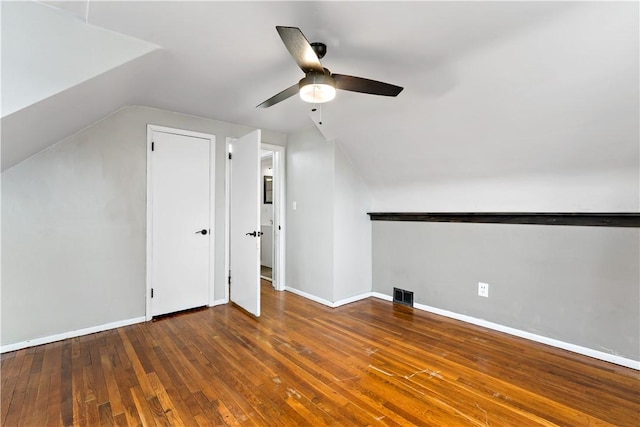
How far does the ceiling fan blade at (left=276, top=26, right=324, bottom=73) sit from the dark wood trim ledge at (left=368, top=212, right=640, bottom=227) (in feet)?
7.14

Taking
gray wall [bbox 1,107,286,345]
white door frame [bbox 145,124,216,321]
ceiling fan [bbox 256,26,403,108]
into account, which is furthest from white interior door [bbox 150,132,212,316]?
ceiling fan [bbox 256,26,403,108]

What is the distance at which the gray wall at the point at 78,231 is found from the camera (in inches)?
98.7

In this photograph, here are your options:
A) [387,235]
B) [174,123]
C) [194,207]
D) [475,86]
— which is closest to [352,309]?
[387,235]

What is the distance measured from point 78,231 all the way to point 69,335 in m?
0.94

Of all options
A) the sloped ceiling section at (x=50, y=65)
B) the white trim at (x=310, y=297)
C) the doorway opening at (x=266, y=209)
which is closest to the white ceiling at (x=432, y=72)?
the sloped ceiling section at (x=50, y=65)

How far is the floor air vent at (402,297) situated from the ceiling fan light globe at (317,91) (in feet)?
8.41

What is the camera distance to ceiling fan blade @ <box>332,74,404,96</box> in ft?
6.04

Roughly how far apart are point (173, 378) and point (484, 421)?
1.95 metres

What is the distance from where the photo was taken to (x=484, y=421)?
163 cm

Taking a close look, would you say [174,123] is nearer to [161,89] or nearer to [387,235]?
[161,89]

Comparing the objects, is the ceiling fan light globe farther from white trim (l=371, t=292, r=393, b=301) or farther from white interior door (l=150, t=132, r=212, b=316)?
white trim (l=371, t=292, r=393, b=301)

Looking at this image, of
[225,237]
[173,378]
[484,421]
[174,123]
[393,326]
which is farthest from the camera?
[225,237]

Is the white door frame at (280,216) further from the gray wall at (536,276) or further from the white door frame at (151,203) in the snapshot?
the gray wall at (536,276)

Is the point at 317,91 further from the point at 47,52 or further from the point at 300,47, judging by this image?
the point at 47,52
